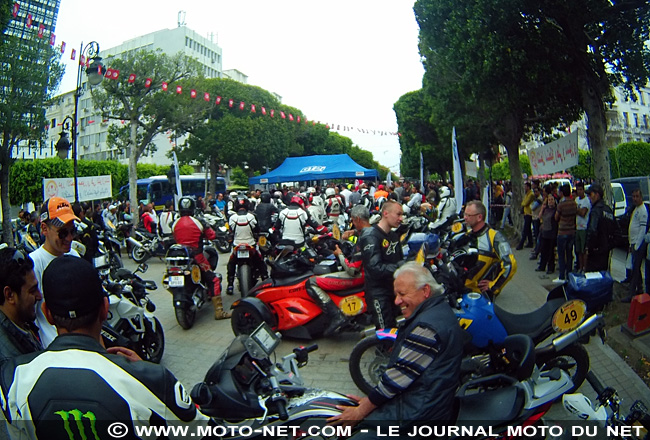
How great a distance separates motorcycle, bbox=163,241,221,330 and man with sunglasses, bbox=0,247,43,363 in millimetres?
3468

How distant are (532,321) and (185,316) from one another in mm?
4557

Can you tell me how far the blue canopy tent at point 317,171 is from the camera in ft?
78.1

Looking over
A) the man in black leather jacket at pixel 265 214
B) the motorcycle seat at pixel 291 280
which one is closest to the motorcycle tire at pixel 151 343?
the motorcycle seat at pixel 291 280

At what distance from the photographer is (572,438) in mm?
2926

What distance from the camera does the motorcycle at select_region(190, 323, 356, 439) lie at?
8.11 ft

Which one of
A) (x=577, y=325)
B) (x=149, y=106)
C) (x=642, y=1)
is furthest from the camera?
(x=149, y=106)

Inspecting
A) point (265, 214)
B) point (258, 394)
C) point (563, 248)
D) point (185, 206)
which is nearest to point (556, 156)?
point (563, 248)

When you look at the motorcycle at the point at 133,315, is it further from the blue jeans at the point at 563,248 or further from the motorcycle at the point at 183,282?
the blue jeans at the point at 563,248

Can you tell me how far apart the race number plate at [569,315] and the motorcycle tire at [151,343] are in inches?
158

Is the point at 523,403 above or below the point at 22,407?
below

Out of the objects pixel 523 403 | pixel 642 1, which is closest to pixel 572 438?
pixel 523 403

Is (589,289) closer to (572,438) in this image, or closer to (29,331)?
(572,438)

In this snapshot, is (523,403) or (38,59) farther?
(38,59)

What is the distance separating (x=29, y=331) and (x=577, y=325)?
374 centimetres
